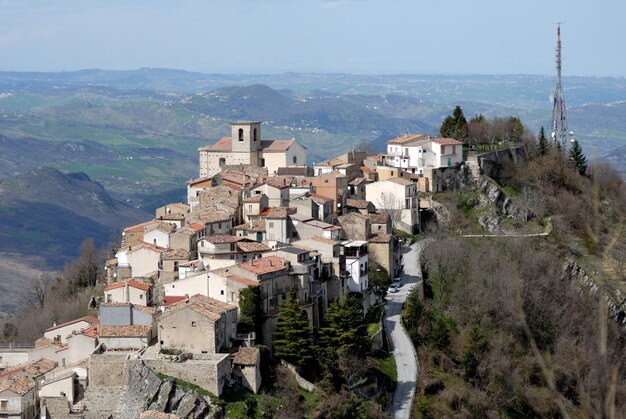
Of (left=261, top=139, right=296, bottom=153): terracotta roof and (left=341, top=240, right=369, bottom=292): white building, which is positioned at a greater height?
(left=261, top=139, right=296, bottom=153): terracotta roof

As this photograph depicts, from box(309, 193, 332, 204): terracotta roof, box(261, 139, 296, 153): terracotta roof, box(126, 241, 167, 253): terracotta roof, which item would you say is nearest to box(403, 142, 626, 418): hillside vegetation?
box(309, 193, 332, 204): terracotta roof

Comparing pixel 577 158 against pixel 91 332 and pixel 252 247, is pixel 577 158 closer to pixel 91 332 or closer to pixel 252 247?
pixel 252 247

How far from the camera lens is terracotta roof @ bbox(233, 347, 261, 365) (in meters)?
28.4

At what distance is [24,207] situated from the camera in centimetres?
16862

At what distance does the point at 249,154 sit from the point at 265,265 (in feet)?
62.1

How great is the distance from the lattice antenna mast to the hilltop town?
39.1ft

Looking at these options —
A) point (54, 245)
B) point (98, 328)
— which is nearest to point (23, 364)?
point (98, 328)

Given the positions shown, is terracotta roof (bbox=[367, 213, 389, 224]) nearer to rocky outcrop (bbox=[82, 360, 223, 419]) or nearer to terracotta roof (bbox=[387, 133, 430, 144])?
terracotta roof (bbox=[387, 133, 430, 144])

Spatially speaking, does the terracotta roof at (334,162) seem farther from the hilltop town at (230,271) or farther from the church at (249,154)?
the church at (249,154)

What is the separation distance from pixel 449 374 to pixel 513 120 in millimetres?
28827

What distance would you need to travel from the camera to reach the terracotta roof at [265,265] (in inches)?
1240

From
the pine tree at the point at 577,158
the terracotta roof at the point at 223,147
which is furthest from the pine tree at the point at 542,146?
the terracotta roof at the point at 223,147

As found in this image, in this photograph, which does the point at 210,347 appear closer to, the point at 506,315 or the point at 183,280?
the point at 183,280

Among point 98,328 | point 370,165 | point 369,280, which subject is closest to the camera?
point 98,328
